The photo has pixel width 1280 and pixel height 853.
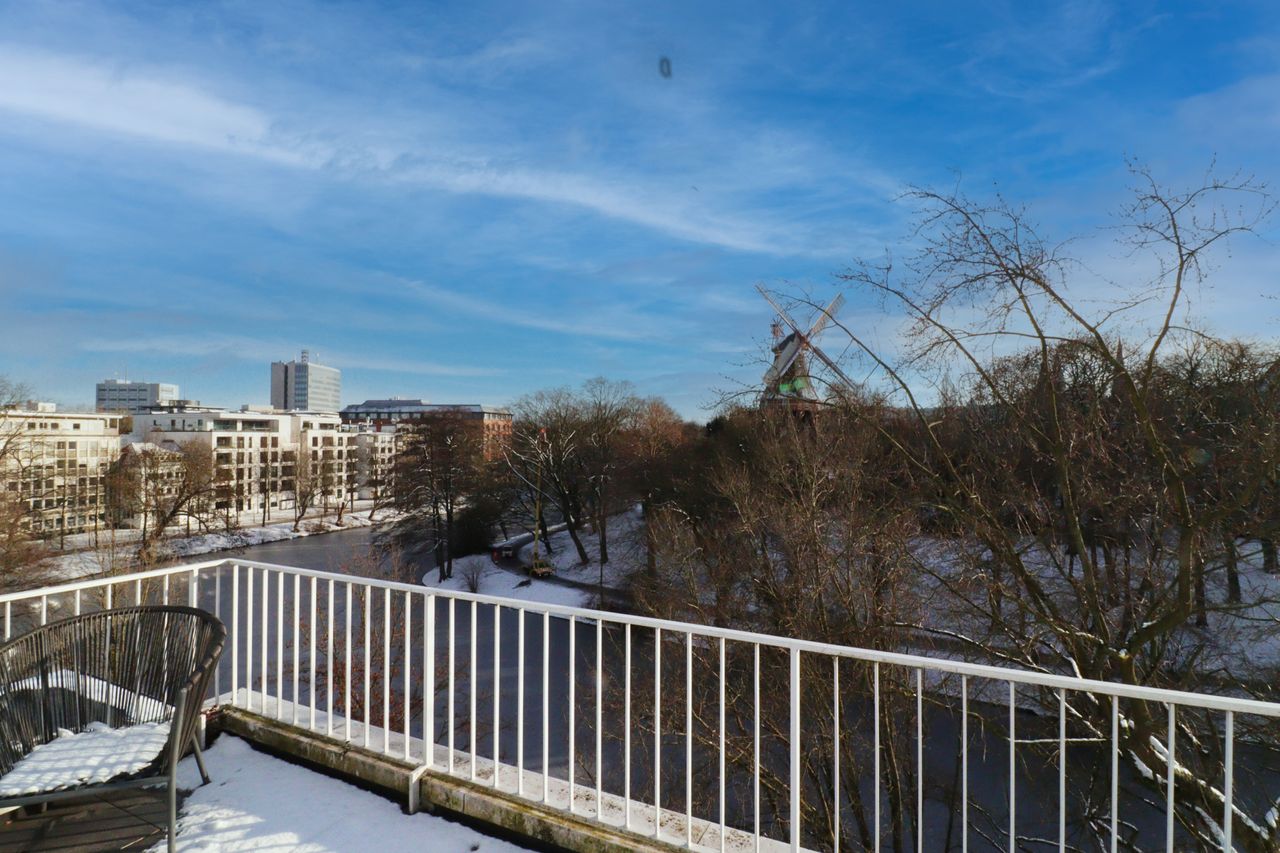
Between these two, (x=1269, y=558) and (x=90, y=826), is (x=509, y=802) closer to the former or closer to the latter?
(x=90, y=826)

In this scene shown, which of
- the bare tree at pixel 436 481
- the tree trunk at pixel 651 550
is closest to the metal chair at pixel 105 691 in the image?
the tree trunk at pixel 651 550

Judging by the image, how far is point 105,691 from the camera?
2559mm

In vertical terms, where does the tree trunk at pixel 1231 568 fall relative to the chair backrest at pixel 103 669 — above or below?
below

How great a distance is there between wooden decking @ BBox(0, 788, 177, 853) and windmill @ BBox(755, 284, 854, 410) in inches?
190

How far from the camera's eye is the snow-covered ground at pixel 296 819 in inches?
89.9

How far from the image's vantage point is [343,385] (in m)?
138

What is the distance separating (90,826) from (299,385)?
135 metres

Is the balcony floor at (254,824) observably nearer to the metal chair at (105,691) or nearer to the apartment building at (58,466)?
the metal chair at (105,691)

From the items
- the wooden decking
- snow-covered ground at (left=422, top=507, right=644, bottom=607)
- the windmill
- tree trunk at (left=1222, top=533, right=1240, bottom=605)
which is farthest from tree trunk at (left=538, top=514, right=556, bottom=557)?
the wooden decking

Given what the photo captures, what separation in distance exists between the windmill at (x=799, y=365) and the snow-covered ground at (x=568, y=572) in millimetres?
14958

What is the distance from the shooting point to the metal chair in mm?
2111

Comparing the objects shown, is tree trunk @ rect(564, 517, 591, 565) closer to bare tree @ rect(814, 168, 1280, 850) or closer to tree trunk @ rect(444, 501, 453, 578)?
tree trunk @ rect(444, 501, 453, 578)

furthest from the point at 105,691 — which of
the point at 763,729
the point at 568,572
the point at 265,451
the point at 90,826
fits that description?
A: the point at 265,451

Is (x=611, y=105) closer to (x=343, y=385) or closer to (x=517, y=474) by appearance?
→ (x=517, y=474)
